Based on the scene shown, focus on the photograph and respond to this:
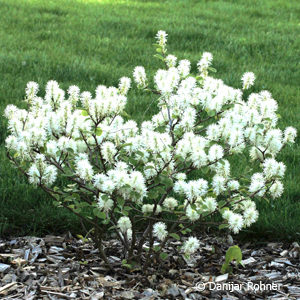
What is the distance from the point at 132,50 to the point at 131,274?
484cm

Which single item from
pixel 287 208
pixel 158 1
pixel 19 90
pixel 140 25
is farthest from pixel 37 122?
pixel 158 1

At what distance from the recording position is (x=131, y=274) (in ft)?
10.1

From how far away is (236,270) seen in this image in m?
3.22

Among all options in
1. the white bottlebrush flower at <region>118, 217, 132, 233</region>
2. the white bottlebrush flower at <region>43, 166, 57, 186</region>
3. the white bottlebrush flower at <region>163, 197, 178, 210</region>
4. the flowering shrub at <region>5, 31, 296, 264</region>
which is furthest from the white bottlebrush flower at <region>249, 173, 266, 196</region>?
the white bottlebrush flower at <region>43, 166, 57, 186</region>

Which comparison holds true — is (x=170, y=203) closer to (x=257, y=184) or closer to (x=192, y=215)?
(x=192, y=215)

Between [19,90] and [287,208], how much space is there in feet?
10.9

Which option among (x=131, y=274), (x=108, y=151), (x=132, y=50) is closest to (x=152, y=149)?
(x=108, y=151)

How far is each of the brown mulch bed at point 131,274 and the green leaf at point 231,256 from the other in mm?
44

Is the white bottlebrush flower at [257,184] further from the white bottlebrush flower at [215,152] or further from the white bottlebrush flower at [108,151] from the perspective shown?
the white bottlebrush flower at [108,151]

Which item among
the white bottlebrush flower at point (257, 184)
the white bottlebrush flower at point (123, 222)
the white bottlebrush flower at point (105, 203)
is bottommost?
the white bottlebrush flower at point (123, 222)

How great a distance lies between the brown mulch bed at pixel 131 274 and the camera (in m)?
2.86

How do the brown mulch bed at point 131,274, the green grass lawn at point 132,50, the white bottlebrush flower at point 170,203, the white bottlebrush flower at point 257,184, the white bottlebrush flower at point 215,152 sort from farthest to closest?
the green grass lawn at point 132,50 → the white bottlebrush flower at point 170,203 → the brown mulch bed at point 131,274 → the white bottlebrush flower at point 257,184 → the white bottlebrush flower at point 215,152

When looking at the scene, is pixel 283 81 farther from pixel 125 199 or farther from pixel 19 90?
pixel 125 199

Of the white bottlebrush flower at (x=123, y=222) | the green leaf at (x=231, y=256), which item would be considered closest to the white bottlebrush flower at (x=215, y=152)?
the white bottlebrush flower at (x=123, y=222)
